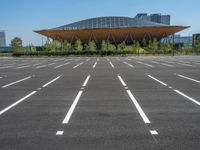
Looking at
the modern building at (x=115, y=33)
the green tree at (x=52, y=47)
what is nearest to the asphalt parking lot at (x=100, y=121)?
the green tree at (x=52, y=47)

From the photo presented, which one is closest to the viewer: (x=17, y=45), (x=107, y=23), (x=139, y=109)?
(x=139, y=109)

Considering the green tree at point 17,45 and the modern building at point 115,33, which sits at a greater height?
the modern building at point 115,33

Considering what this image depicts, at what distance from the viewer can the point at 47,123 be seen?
22.8 feet

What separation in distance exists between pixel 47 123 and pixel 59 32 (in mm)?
93457

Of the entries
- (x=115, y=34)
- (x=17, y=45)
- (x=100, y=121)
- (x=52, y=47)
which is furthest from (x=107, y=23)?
(x=100, y=121)

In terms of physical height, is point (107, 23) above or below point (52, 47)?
above

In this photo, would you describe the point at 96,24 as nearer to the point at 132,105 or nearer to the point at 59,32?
the point at 59,32

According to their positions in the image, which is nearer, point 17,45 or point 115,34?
point 17,45

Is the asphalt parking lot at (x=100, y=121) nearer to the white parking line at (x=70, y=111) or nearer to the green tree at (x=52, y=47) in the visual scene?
the white parking line at (x=70, y=111)

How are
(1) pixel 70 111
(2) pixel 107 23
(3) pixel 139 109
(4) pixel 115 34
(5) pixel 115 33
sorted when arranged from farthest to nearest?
(2) pixel 107 23 < (4) pixel 115 34 < (5) pixel 115 33 < (3) pixel 139 109 < (1) pixel 70 111

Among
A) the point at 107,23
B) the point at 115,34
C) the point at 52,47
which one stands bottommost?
the point at 52,47

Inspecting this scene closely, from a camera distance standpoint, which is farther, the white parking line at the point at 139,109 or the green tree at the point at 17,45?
the green tree at the point at 17,45

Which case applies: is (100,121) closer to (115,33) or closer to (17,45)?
(17,45)

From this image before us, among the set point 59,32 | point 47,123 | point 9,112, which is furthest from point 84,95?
point 59,32
